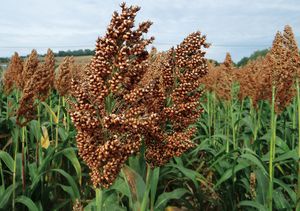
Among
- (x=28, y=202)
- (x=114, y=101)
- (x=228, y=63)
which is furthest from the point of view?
(x=228, y=63)

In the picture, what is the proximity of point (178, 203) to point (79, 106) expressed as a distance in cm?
328

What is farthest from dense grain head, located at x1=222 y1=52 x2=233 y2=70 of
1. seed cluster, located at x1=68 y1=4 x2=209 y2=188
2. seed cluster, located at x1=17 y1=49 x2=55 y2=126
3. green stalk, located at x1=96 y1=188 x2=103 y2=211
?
green stalk, located at x1=96 y1=188 x2=103 y2=211

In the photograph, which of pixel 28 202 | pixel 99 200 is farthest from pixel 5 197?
pixel 99 200

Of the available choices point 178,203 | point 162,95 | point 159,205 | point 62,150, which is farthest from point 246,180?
point 162,95

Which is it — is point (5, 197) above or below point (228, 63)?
below

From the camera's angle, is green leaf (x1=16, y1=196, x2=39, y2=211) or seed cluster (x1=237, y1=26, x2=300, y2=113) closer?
green leaf (x1=16, y1=196, x2=39, y2=211)

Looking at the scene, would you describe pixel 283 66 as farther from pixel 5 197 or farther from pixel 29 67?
pixel 5 197

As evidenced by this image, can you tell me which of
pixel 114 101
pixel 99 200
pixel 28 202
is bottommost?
pixel 28 202

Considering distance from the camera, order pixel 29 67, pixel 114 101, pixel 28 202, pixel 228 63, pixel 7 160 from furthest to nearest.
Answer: pixel 228 63
pixel 29 67
pixel 7 160
pixel 28 202
pixel 114 101

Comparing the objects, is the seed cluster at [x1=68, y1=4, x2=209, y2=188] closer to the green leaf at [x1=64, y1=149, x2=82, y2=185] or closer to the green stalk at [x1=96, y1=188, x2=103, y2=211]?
the green stalk at [x1=96, y1=188, x2=103, y2=211]

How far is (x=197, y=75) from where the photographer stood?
285 cm

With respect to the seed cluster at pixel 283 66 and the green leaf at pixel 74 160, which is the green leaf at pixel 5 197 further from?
the seed cluster at pixel 283 66

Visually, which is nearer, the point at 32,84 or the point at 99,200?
the point at 99,200

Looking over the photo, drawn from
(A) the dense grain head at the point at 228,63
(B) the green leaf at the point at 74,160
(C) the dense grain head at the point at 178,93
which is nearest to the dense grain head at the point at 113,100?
(C) the dense grain head at the point at 178,93
